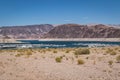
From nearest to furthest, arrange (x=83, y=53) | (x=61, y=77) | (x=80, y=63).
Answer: (x=61, y=77)
(x=80, y=63)
(x=83, y=53)

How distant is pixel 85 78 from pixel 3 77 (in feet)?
16.3

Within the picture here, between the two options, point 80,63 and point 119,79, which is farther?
point 80,63

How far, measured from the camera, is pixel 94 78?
46.1 ft

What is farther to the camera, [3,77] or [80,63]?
[80,63]

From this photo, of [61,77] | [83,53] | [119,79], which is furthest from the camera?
[83,53]

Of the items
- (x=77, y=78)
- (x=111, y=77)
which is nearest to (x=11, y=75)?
(x=77, y=78)

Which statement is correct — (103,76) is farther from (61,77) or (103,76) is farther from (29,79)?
(29,79)

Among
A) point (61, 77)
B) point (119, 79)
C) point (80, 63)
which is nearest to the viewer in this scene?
point (119, 79)

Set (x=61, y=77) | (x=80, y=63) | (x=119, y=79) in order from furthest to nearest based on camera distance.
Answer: (x=80, y=63) → (x=61, y=77) → (x=119, y=79)

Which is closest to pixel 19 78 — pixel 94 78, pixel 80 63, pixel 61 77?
pixel 61 77

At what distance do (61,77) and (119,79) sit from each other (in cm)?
342

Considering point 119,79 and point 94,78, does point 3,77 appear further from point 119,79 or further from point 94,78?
point 119,79

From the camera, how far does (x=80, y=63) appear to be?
21125 millimetres

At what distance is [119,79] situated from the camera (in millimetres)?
13625
